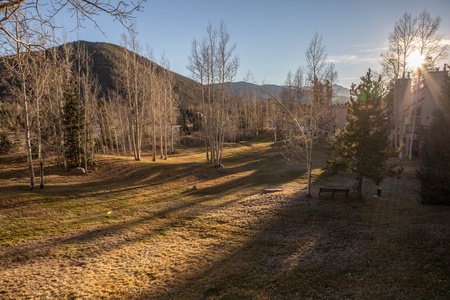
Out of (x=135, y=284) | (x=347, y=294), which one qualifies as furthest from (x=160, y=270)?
(x=347, y=294)

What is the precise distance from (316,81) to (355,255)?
10.3m

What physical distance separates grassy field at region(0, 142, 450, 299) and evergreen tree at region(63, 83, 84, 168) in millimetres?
3101

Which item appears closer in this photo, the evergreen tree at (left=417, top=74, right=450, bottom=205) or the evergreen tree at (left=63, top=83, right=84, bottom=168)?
the evergreen tree at (left=417, top=74, right=450, bottom=205)

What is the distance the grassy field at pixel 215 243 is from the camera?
315 inches

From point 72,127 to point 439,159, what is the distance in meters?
26.8

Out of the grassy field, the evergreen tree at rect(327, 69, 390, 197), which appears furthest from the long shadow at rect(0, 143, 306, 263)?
the evergreen tree at rect(327, 69, 390, 197)

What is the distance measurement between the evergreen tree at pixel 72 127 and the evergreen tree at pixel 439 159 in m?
25.2

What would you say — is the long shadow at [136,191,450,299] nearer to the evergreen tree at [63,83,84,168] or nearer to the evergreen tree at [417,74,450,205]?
the evergreen tree at [417,74,450,205]

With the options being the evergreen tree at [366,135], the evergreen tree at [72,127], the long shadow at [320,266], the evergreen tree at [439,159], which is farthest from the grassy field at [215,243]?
the evergreen tree at [72,127]

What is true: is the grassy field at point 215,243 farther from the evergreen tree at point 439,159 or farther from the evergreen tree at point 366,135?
the evergreen tree at point 366,135

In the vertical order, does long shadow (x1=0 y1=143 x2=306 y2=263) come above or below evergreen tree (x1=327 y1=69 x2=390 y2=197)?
below

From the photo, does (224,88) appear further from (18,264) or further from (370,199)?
(18,264)

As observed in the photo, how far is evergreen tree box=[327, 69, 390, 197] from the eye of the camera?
15008mm

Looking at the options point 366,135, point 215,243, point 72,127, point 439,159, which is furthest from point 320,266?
point 72,127
